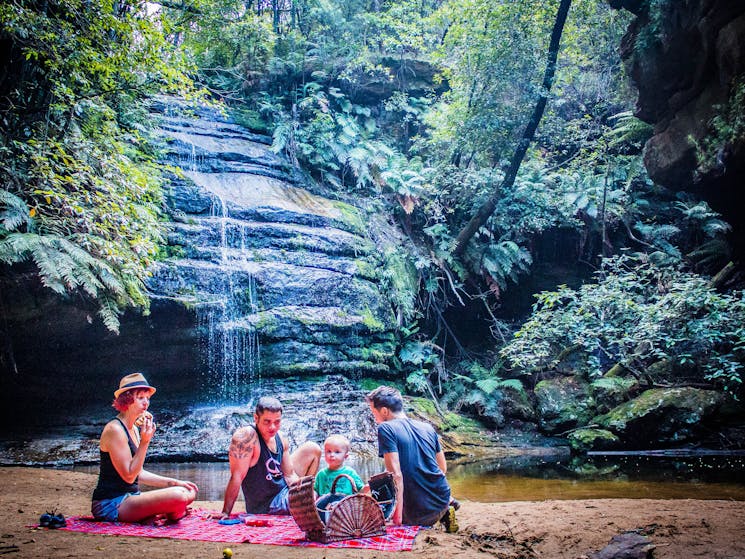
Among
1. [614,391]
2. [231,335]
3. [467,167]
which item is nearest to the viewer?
[231,335]

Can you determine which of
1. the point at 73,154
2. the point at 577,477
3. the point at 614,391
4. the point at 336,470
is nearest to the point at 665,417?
the point at 614,391

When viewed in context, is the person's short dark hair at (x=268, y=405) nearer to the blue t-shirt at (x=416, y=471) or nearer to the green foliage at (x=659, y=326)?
the blue t-shirt at (x=416, y=471)

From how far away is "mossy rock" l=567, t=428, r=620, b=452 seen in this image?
9.80 meters

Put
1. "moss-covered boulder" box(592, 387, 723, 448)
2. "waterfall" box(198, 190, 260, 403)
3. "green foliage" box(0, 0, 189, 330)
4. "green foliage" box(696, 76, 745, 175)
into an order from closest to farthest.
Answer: "green foliage" box(0, 0, 189, 330) → "green foliage" box(696, 76, 745, 175) → "moss-covered boulder" box(592, 387, 723, 448) → "waterfall" box(198, 190, 260, 403)

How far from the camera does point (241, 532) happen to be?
3494 mm

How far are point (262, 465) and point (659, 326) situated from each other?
858 cm

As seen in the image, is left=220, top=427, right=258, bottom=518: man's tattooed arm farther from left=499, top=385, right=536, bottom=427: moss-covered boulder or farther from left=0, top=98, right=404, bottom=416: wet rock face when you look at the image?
left=499, top=385, right=536, bottom=427: moss-covered boulder

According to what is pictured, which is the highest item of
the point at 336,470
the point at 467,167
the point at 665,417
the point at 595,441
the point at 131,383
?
the point at 467,167

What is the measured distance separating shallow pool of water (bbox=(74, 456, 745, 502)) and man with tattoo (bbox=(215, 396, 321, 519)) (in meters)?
2.26

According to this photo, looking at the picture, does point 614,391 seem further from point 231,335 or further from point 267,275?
point 231,335

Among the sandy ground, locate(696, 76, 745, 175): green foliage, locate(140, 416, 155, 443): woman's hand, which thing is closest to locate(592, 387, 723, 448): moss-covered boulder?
locate(696, 76, 745, 175): green foliage

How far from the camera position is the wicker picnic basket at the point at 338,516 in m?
3.30

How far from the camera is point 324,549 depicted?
10.3 ft

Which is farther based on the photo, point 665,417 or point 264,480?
point 665,417
